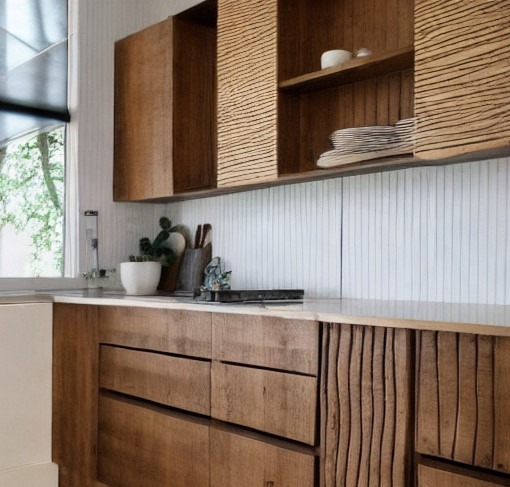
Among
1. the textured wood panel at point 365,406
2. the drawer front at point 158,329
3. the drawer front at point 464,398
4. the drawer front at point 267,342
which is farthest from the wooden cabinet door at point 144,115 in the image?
the drawer front at point 464,398

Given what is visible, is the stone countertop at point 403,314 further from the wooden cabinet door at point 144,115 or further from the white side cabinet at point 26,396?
the wooden cabinet door at point 144,115

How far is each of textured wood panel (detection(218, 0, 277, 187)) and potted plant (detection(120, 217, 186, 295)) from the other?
0.58 metres

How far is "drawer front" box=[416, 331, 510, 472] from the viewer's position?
1.42 metres

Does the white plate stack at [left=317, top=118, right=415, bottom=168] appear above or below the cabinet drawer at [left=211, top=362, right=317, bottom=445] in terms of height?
above

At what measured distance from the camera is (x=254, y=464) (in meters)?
1.99

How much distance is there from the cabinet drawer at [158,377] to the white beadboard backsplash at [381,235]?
70 centimetres

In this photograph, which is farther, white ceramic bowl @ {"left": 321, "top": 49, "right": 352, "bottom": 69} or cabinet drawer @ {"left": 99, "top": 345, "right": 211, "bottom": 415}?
white ceramic bowl @ {"left": 321, "top": 49, "right": 352, "bottom": 69}

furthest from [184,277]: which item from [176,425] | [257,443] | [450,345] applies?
[450,345]

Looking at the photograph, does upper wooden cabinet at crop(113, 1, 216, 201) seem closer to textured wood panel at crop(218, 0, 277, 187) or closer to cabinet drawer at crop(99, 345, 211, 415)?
textured wood panel at crop(218, 0, 277, 187)

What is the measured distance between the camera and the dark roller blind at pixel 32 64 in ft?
10.4

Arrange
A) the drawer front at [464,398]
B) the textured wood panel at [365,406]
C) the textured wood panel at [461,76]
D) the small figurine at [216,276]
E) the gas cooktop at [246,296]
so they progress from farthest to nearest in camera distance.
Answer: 1. the small figurine at [216,276]
2. the gas cooktop at [246,296]
3. the textured wood panel at [461,76]
4. the textured wood panel at [365,406]
5. the drawer front at [464,398]

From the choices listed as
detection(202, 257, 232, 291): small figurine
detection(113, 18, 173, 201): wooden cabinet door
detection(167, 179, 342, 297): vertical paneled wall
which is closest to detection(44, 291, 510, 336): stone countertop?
detection(202, 257, 232, 291): small figurine

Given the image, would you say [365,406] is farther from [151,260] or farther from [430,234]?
[151,260]

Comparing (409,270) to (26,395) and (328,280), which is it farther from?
(26,395)
